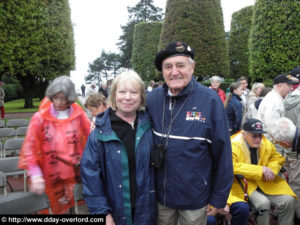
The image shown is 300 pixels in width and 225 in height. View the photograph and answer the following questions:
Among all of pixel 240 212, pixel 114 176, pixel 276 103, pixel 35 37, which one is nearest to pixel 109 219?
pixel 114 176

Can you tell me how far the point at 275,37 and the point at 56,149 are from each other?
1204 cm

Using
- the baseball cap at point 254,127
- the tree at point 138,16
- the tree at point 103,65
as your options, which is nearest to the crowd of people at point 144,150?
the baseball cap at point 254,127

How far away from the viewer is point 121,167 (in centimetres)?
182

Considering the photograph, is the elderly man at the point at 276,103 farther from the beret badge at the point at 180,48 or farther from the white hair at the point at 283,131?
the beret badge at the point at 180,48

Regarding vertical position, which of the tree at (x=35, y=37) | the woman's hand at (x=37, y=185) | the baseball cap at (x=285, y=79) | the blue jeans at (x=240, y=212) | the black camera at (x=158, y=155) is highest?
the tree at (x=35, y=37)

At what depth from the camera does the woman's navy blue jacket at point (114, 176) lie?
5.94ft

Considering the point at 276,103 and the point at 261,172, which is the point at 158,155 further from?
the point at 276,103

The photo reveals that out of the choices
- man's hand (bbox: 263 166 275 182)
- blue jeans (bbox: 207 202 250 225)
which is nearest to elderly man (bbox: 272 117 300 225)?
man's hand (bbox: 263 166 275 182)

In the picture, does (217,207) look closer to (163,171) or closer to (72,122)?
Result: (163,171)

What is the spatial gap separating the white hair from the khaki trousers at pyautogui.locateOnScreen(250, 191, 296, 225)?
739mm

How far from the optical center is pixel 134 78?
1.96 m

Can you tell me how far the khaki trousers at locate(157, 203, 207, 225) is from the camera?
1.95m

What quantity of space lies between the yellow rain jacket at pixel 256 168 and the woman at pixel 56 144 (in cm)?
194

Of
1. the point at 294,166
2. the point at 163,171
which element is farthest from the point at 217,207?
the point at 294,166
